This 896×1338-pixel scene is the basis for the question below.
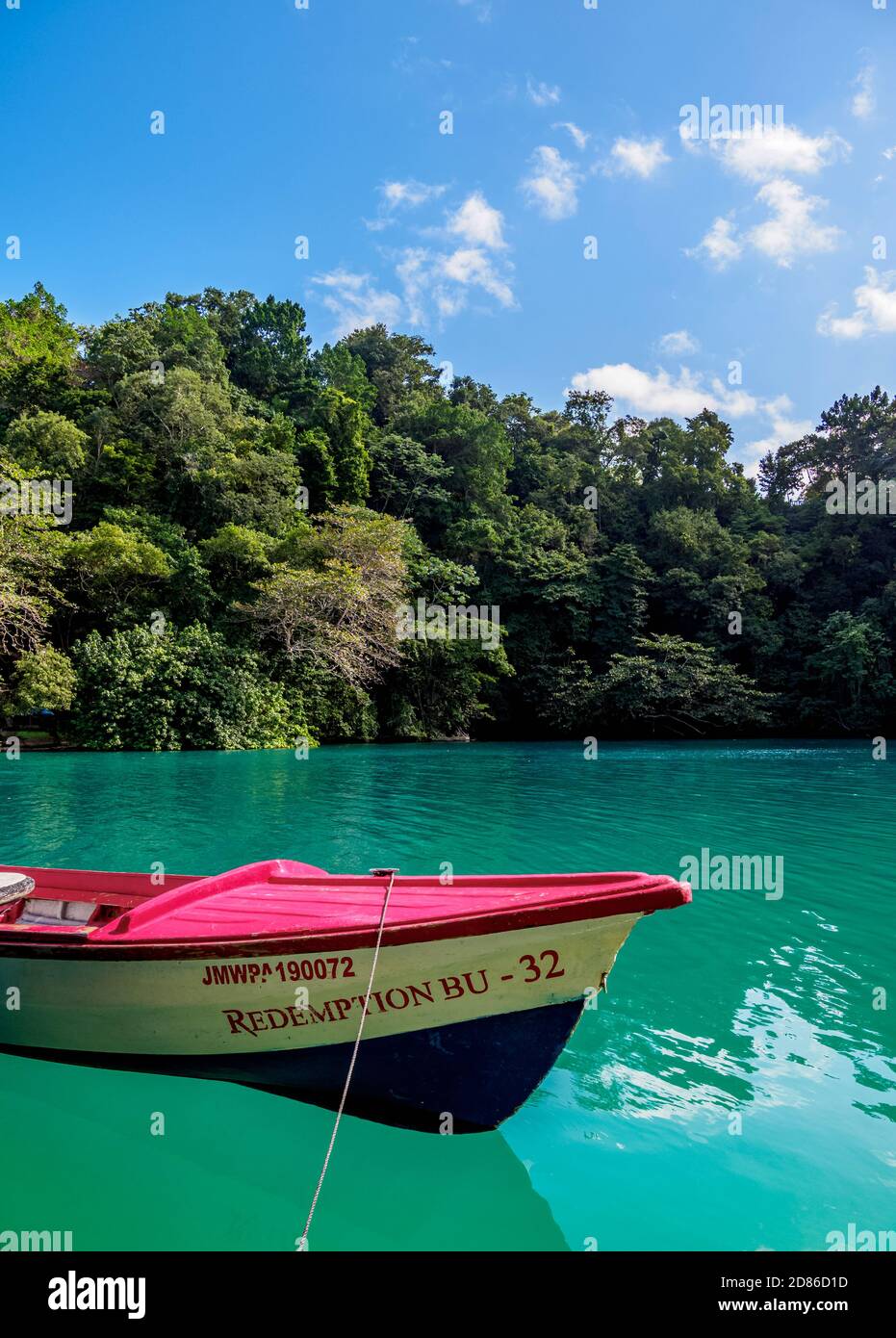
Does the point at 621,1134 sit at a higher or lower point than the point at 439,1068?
lower

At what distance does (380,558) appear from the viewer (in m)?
22.1

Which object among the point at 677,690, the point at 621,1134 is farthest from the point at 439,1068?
the point at 677,690

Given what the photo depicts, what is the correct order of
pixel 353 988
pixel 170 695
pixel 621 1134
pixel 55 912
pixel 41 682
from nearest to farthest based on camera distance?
pixel 353 988 < pixel 621 1134 < pixel 55 912 < pixel 41 682 < pixel 170 695

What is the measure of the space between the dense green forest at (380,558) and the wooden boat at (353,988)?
16.6 meters

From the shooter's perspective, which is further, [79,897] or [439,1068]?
[79,897]

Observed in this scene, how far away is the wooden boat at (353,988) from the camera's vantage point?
2.70 m

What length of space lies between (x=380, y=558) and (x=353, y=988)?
1986 centimetres

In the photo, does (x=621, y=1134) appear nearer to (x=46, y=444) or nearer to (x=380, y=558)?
(x=380, y=558)

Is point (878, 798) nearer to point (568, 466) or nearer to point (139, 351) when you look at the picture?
point (568, 466)

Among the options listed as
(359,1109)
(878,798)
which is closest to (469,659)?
(878,798)

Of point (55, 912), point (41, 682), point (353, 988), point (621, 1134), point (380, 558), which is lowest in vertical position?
point (621, 1134)

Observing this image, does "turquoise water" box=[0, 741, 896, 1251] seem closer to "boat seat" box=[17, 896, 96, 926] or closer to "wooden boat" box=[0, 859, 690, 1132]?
"wooden boat" box=[0, 859, 690, 1132]

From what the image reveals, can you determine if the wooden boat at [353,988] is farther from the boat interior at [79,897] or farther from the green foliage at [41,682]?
the green foliage at [41,682]

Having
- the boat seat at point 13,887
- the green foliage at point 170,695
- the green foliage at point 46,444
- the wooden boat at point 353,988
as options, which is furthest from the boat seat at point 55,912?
the green foliage at point 46,444
